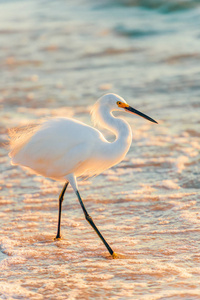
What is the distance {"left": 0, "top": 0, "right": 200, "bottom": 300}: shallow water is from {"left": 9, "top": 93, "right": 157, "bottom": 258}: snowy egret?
37cm

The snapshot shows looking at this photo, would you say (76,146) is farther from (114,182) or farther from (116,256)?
(114,182)

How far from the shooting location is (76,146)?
4367 millimetres

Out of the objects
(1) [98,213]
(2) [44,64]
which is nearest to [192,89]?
(2) [44,64]

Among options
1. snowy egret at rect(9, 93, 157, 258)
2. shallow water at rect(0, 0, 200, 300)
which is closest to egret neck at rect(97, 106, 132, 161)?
snowy egret at rect(9, 93, 157, 258)

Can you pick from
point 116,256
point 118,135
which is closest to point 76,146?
point 118,135

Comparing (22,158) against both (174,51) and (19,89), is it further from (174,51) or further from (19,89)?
(174,51)

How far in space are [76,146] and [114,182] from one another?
149cm

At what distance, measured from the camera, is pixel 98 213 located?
5016 mm

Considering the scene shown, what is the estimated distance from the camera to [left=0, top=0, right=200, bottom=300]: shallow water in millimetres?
3793

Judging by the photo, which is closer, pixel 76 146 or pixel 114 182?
pixel 76 146

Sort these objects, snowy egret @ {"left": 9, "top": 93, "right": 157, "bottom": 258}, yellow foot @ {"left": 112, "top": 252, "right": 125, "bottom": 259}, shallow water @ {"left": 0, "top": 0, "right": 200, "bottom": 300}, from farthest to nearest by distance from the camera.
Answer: snowy egret @ {"left": 9, "top": 93, "right": 157, "bottom": 258} → yellow foot @ {"left": 112, "top": 252, "right": 125, "bottom": 259} → shallow water @ {"left": 0, "top": 0, "right": 200, "bottom": 300}

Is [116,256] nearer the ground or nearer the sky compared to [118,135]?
nearer the ground

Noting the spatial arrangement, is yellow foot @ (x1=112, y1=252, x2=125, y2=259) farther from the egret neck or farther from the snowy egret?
the egret neck

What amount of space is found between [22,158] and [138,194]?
53.8 inches
